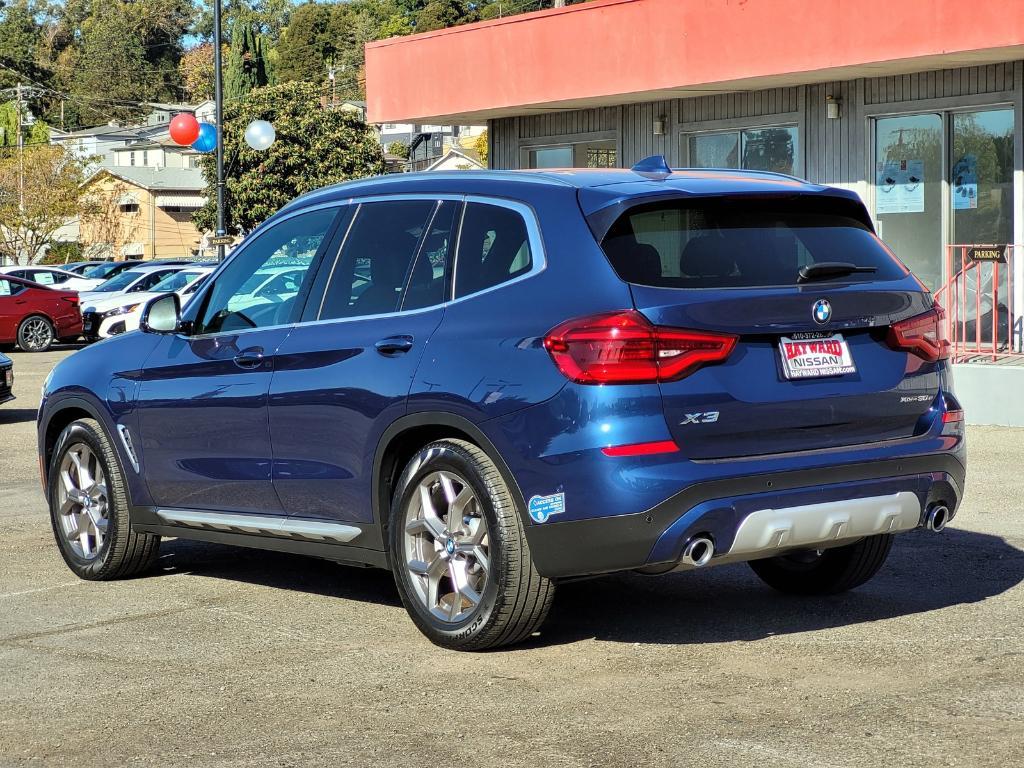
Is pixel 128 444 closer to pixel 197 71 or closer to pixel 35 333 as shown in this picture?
pixel 35 333

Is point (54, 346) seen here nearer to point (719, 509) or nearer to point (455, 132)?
point (719, 509)

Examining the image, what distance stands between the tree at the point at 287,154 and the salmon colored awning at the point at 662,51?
37.9 m

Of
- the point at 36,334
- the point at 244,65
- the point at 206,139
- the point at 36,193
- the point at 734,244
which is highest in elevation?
the point at 244,65

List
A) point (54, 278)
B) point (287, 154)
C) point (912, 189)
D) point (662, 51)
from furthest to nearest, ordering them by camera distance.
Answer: point (287, 154)
point (54, 278)
point (662, 51)
point (912, 189)

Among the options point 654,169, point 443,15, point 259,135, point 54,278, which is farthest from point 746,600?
point 443,15

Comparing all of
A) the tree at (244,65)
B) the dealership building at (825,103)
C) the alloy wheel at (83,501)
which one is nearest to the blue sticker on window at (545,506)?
the alloy wheel at (83,501)

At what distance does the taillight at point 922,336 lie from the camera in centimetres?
584

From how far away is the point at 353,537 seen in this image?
6.28 meters

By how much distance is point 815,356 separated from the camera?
561 cm

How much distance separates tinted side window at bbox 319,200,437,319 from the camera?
20.5 feet

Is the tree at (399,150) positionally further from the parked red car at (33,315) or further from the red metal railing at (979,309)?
the red metal railing at (979,309)

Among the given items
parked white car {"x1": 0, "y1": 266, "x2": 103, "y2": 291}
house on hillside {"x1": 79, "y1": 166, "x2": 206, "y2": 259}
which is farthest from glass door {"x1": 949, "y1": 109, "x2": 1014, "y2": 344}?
house on hillside {"x1": 79, "y1": 166, "x2": 206, "y2": 259}

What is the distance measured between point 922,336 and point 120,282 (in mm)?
28532

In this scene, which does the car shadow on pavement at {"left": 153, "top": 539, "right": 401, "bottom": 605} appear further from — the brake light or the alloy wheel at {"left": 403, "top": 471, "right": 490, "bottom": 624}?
the brake light
